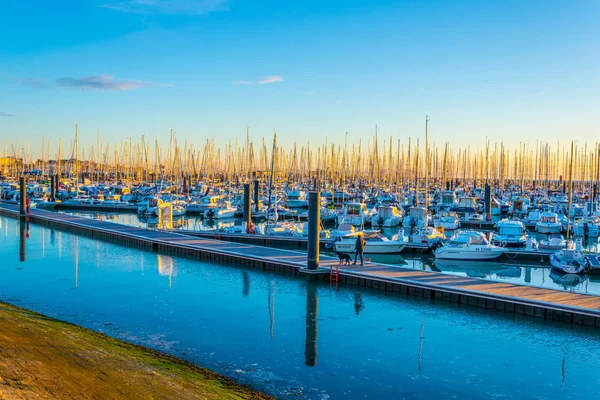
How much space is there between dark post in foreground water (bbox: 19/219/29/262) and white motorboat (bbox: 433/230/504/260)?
24809 millimetres

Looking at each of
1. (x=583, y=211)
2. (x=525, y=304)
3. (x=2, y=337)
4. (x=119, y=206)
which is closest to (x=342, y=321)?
(x=525, y=304)

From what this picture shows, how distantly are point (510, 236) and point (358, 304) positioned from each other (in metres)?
21.5

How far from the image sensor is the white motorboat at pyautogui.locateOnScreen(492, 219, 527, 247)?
128 ft

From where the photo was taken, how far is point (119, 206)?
74.3 m

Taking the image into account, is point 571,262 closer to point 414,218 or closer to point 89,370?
point 414,218

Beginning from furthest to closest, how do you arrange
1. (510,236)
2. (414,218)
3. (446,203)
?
1. (446,203)
2. (414,218)
3. (510,236)

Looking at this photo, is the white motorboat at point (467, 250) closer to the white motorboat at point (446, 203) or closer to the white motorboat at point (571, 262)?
the white motorboat at point (571, 262)

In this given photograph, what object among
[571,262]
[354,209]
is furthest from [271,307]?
[354,209]

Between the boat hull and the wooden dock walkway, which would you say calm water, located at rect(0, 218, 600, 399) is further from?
the boat hull

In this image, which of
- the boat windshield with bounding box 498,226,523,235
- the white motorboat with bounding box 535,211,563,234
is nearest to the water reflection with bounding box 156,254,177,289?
the boat windshield with bounding box 498,226,523,235

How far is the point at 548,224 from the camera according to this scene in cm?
5106

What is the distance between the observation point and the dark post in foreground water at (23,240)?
33062mm

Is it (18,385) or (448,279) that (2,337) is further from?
(448,279)

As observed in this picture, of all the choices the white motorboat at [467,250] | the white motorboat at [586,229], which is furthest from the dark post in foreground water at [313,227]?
the white motorboat at [586,229]
